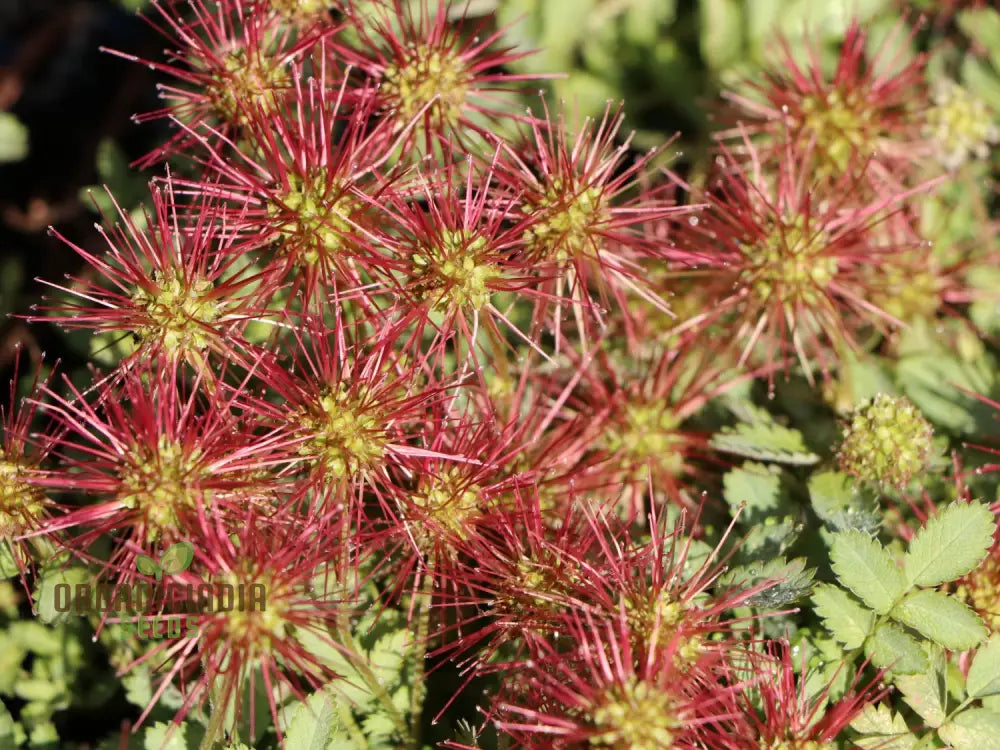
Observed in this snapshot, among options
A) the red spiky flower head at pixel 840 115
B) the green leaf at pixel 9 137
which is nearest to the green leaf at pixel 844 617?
the red spiky flower head at pixel 840 115

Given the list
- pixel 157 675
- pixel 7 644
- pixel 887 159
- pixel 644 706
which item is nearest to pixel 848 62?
pixel 887 159

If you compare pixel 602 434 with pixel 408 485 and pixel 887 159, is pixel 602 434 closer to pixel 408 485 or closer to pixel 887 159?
pixel 408 485

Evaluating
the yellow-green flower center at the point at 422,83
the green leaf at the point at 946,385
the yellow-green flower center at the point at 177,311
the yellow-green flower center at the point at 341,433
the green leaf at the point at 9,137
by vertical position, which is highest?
the green leaf at the point at 9,137

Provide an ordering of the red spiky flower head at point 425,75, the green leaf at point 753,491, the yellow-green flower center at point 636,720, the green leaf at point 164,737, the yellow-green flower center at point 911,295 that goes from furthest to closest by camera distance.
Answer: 1. the yellow-green flower center at point 911,295
2. the green leaf at point 753,491
3. the red spiky flower head at point 425,75
4. the green leaf at point 164,737
5. the yellow-green flower center at point 636,720

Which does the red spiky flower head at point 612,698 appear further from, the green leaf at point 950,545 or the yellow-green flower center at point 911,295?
the yellow-green flower center at point 911,295

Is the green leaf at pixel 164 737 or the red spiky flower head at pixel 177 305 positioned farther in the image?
the green leaf at pixel 164 737

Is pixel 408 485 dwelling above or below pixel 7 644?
above

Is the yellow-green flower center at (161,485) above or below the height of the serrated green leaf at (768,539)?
above
